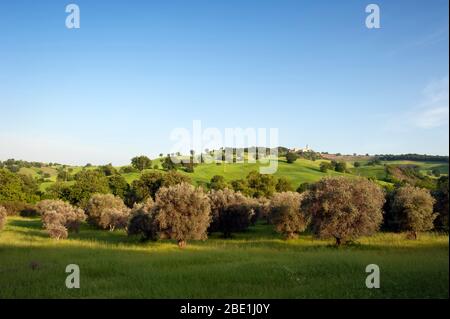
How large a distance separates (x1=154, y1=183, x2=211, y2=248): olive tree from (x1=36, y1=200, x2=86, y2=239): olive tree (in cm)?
1768

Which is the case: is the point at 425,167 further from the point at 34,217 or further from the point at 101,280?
the point at 101,280

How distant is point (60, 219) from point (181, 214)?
23956mm

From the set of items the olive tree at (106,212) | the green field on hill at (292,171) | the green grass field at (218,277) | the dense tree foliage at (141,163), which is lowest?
the olive tree at (106,212)

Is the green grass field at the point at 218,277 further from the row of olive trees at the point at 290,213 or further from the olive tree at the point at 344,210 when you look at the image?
the row of olive trees at the point at 290,213

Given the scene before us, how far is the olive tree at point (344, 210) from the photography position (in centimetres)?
4638

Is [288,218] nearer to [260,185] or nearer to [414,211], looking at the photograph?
[414,211]

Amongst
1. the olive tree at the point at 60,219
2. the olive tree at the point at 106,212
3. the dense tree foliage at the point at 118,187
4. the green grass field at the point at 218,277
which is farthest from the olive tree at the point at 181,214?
the dense tree foliage at the point at 118,187

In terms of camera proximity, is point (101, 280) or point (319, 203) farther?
point (319, 203)

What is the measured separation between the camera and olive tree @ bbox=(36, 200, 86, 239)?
5938 cm

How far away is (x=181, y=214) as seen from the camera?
5084 cm

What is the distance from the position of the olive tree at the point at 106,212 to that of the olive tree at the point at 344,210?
3969 centimetres
